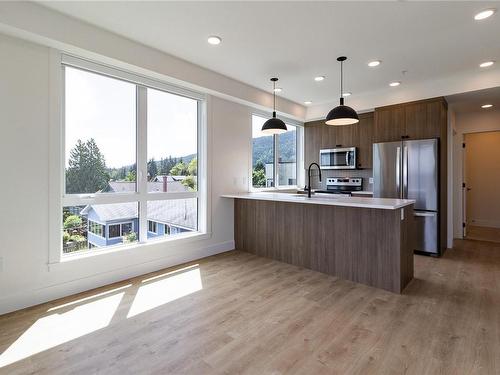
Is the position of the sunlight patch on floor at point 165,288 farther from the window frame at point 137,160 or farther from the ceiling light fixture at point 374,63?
the ceiling light fixture at point 374,63

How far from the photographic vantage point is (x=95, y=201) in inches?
121

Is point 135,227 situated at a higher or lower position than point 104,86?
lower

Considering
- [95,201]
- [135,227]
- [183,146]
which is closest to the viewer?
[95,201]

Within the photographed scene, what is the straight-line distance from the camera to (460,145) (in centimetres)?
553

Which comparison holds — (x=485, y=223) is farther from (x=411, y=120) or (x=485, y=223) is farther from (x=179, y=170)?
(x=179, y=170)

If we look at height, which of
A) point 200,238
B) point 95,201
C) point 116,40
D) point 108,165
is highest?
point 116,40

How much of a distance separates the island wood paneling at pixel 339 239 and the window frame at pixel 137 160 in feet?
3.36

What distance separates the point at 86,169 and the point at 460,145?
6.67 metres

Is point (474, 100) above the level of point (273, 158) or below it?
above

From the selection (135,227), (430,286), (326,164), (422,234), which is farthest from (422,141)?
(135,227)

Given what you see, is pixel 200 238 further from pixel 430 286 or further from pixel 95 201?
pixel 430 286

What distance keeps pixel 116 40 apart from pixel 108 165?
4.59 feet

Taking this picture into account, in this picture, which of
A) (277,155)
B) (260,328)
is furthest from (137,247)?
(277,155)

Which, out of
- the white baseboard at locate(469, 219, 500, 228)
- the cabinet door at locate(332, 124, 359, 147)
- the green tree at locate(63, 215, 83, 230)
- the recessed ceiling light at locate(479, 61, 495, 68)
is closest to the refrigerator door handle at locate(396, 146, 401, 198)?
the cabinet door at locate(332, 124, 359, 147)
